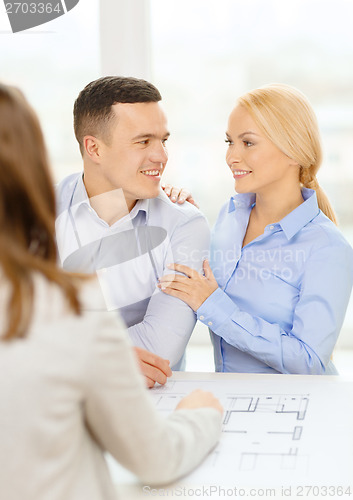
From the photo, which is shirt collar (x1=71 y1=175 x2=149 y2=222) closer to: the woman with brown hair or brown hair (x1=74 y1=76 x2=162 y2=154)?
brown hair (x1=74 y1=76 x2=162 y2=154)

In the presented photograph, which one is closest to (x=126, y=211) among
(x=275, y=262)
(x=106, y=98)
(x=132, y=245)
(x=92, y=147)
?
(x=132, y=245)

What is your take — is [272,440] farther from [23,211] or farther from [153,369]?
[23,211]

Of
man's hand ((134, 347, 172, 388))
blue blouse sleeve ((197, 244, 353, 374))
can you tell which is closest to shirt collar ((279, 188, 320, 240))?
blue blouse sleeve ((197, 244, 353, 374))

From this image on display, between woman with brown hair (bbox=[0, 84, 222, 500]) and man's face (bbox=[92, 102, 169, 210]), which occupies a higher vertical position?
woman with brown hair (bbox=[0, 84, 222, 500])

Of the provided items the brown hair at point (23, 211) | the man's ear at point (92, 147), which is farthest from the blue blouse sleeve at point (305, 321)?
the brown hair at point (23, 211)

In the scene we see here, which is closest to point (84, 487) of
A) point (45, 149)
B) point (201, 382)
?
point (45, 149)

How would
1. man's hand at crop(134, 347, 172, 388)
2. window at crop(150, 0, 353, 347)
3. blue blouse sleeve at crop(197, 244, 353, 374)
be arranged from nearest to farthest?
man's hand at crop(134, 347, 172, 388) < blue blouse sleeve at crop(197, 244, 353, 374) < window at crop(150, 0, 353, 347)

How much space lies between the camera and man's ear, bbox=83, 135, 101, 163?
2.07m

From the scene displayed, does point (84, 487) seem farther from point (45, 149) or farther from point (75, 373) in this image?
point (45, 149)

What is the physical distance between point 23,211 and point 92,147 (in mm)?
1362

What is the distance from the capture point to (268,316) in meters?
1.83

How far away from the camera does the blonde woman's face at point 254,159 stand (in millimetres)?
1892

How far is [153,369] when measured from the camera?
1.51 m

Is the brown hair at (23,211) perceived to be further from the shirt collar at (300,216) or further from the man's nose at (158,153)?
the man's nose at (158,153)
